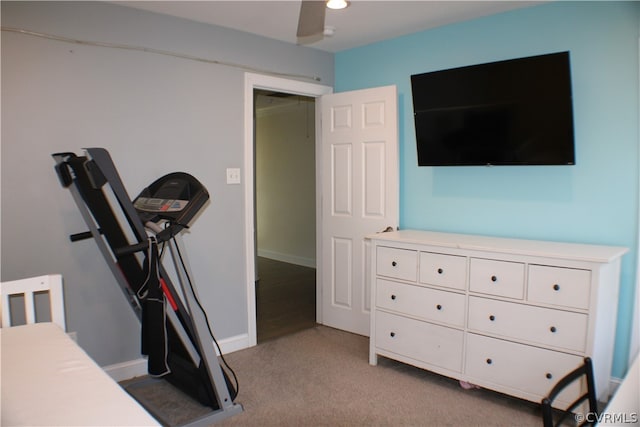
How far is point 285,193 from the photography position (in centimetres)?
684

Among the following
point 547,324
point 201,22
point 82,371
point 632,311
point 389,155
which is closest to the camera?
point 82,371

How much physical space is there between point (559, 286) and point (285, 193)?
Result: 15.9ft

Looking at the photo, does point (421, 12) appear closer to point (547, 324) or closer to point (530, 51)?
point (530, 51)

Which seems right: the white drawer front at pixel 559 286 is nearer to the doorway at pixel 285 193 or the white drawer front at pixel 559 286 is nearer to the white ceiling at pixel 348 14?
the white ceiling at pixel 348 14

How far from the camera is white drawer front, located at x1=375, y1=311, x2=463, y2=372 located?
281 centimetres

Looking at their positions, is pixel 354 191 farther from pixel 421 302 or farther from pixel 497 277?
pixel 497 277

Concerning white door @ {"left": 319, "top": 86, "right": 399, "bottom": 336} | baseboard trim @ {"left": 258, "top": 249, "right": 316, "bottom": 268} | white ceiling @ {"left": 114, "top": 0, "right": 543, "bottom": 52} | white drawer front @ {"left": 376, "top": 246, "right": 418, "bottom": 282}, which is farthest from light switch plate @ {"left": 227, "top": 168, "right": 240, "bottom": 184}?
baseboard trim @ {"left": 258, "top": 249, "right": 316, "bottom": 268}

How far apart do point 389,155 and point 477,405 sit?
1871 mm

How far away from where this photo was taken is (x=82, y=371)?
4.74 feet

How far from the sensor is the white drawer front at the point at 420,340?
2807 millimetres

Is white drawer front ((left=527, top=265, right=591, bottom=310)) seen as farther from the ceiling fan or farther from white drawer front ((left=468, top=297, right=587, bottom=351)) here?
the ceiling fan

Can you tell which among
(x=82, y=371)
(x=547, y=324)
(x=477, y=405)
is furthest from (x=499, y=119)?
(x=82, y=371)

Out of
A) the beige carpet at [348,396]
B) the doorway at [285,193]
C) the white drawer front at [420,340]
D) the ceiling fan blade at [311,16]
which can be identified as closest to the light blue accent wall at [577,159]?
the white drawer front at [420,340]

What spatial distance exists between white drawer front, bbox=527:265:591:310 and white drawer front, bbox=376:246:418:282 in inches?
28.7
